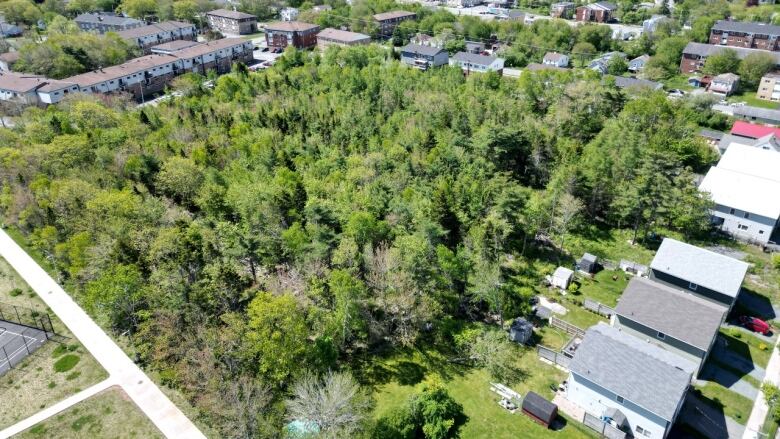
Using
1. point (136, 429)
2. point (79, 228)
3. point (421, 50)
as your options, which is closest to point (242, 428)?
point (136, 429)

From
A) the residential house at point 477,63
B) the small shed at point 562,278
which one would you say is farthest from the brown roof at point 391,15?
the small shed at point 562,278

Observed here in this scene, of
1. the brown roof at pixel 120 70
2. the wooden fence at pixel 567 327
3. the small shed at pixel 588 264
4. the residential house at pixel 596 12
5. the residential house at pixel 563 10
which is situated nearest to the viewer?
the wooden fence at pixel 567 327

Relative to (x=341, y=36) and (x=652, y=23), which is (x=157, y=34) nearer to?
(x=341, y=36)

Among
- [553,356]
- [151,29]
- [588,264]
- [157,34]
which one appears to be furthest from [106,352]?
[151,29]

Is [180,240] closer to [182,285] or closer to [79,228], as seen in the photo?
[182,285]

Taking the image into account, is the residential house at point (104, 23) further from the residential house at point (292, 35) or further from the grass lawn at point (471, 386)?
the grass lawn at point (471, 386)

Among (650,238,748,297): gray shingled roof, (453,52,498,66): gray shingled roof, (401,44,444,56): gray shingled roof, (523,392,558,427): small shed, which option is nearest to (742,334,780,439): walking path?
(650,238,748,297): gray shingled roof
